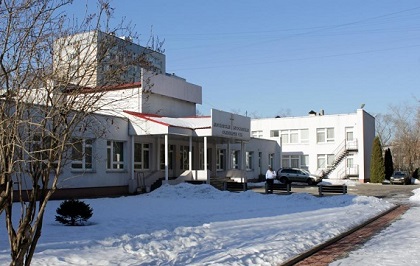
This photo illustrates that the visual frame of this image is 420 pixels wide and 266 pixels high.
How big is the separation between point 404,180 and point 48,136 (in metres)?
48.5

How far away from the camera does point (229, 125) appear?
33.2m

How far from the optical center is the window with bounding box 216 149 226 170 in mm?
40031

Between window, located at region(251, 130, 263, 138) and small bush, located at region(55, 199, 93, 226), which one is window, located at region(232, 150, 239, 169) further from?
small bush, located at region(55, 199, 93, 226)

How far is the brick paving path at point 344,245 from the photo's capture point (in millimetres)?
9809

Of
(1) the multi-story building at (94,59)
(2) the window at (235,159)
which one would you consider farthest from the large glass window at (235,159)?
(1) the multi-story building at (94,59)

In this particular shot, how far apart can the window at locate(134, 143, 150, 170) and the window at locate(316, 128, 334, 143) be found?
30.7 metres

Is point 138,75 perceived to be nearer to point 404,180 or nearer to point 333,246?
point 333,246

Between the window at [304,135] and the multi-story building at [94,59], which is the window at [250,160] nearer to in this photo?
the window at [304,135]

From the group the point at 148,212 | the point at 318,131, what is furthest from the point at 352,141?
the point at 148,212

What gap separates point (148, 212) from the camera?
17344mm

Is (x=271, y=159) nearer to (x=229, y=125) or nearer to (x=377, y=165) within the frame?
(x=377, y=165)

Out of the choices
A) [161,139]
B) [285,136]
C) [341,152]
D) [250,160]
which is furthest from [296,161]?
[161,139]

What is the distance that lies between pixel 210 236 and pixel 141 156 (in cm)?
1901

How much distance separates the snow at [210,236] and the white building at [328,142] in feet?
115
